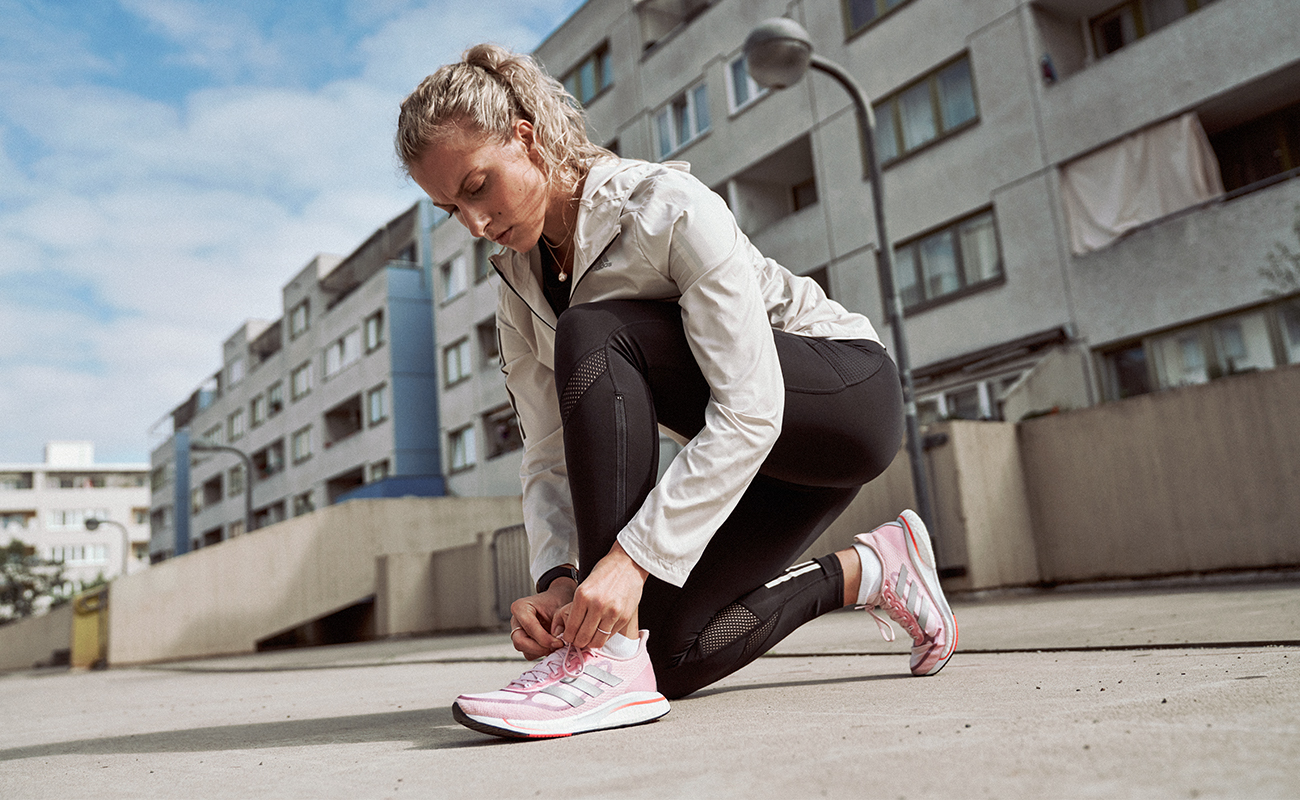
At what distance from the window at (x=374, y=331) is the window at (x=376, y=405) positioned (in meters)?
1.43

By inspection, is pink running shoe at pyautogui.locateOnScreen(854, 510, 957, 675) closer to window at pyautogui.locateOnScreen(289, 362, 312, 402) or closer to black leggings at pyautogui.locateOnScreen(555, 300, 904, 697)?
A: black leggings at pyautogui.locateOnScreen(555, 300, 904, 697)

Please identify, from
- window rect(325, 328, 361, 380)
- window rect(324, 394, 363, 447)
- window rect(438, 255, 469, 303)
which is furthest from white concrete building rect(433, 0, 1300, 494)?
window rect(324, 394, 363, 447)

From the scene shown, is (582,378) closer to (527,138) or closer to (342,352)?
(527,138)

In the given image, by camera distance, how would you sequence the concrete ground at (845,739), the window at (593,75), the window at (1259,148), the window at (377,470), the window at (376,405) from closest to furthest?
1. the concrete ground at (845,739)
2. the window at (1259,148)
3. the window at (593,75)
4. the window at (377,470)
5. the window at (376,405)

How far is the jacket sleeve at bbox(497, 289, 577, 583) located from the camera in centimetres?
235

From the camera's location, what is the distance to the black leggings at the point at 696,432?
6.47ft

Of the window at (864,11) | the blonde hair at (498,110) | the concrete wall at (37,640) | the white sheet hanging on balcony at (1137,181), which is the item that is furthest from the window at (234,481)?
the blonde hair at (498,110)

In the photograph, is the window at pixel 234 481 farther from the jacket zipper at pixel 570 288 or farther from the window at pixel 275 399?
the jacket zipper at pixel 570 288

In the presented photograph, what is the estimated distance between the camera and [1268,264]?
11211mm

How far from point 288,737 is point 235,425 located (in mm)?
46306

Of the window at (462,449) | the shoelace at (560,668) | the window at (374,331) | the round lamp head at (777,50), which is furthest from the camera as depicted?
the window at (374,331)

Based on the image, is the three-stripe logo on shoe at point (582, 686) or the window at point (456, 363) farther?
the window at point (456, 363)

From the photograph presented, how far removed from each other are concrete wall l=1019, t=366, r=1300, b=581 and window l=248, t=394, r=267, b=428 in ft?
124

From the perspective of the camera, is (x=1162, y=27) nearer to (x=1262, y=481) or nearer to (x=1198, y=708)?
(x=1262, y=481)
